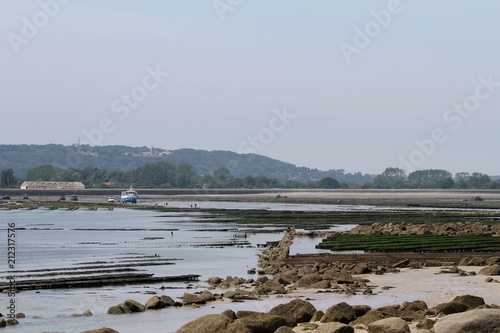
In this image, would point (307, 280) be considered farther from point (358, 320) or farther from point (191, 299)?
point (358, 320)

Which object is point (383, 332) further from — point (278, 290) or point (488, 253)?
point (488, 253)

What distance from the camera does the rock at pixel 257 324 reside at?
22.7m

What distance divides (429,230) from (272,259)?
25916mm

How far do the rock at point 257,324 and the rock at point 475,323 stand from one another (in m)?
4.47

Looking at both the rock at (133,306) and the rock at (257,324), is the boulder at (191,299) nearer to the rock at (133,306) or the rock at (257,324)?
the rock at (133,306)

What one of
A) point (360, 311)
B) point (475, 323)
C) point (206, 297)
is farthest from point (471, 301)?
point (206, 297)

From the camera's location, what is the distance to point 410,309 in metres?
28.1

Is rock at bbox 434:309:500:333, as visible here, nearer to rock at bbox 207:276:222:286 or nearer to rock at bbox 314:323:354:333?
rock at bbox 314:323:354:333

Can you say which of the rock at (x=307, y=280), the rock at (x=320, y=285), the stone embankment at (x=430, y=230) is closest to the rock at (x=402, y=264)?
the rock at (x=307, y=280)

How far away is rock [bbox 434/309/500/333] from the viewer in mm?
21438

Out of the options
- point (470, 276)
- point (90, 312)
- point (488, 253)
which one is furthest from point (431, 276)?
point (90, 312)

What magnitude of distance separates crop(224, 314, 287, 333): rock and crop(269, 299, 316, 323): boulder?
2.12 meters

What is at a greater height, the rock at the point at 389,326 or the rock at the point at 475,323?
the rock at the point at 475,323

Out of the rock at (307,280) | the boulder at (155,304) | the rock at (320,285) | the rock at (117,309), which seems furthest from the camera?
the rock at (307,280)
